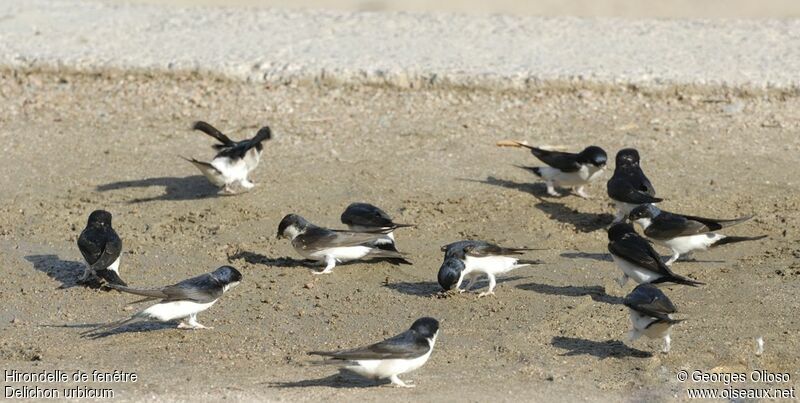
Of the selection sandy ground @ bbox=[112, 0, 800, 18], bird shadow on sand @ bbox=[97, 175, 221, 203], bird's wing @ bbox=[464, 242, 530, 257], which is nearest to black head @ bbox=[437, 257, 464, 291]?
bird's wing @ bbox=[464, 242, 530, 257]

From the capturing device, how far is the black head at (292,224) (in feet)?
31.9

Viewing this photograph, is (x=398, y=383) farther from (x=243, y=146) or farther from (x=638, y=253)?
(x=243, y=146)

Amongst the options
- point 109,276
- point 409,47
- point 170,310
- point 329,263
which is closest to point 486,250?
point 329,263

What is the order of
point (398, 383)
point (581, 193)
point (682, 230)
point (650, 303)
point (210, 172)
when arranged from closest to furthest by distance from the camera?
point (398, 383) < point (650, 303) < point (682, 230) < point (210, 172) < point (581, 193)

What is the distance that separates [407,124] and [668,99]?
2341 millimetres

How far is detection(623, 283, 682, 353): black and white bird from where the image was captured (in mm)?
7711

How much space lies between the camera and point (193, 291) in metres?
8.39

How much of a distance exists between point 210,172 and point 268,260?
1259 millimetres

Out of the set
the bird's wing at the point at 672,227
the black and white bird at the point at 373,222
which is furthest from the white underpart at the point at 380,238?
the bird's wing at the point at 672,227

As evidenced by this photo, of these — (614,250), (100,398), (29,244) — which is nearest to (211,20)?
(29,244)

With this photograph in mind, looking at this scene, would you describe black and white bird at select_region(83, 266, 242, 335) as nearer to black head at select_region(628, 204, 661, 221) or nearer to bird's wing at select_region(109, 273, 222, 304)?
Result: bird's wing at select_region(109, 273, 222, 304)

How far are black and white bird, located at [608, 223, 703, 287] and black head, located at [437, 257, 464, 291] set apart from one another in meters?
1.03

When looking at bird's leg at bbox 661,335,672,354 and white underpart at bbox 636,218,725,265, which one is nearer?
bird's leg at bbox 661,335,672,354

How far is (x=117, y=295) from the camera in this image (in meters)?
9.16
